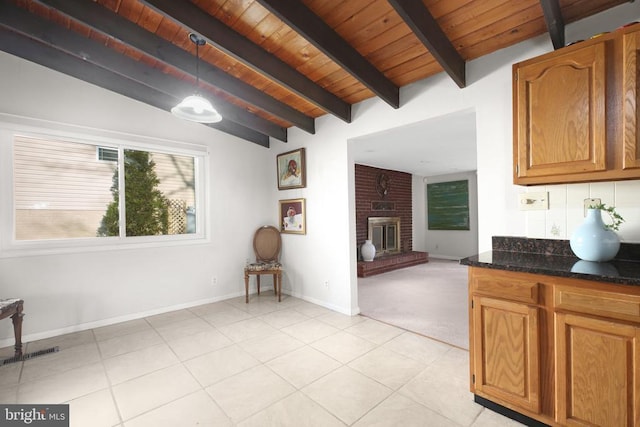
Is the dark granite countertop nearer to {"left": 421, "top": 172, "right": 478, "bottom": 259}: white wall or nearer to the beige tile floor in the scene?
the beige tile floor

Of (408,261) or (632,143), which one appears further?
(408,261)

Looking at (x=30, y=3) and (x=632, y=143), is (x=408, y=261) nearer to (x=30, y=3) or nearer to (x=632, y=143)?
(x=632, y=143)

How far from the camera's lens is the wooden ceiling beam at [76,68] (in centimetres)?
261

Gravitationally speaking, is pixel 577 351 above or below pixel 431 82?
below

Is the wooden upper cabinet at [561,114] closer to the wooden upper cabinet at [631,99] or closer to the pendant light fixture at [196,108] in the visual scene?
the wooden upper cabinet at [631,99]

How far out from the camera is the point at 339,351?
2471 mm

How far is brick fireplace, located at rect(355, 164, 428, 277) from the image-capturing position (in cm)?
607

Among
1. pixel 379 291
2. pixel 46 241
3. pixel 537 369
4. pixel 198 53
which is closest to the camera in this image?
pixel 537 369

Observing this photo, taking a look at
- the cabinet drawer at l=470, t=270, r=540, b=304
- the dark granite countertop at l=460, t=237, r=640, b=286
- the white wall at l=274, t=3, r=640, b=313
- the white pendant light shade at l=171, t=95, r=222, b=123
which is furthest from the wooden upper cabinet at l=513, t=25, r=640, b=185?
the white pendant light shade at l=171, t=95, r=222, b=123

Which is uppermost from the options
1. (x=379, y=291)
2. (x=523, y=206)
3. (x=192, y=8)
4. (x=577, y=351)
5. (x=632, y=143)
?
(x=192, y=8)

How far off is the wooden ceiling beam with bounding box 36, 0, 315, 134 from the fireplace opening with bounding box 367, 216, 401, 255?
3.78 m

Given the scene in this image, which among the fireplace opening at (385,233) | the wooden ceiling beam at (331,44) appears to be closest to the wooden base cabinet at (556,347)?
the wooden ceiling beam at (331,44)

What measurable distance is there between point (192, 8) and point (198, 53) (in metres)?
0.63

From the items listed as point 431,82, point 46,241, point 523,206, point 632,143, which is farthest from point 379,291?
point 46,241
